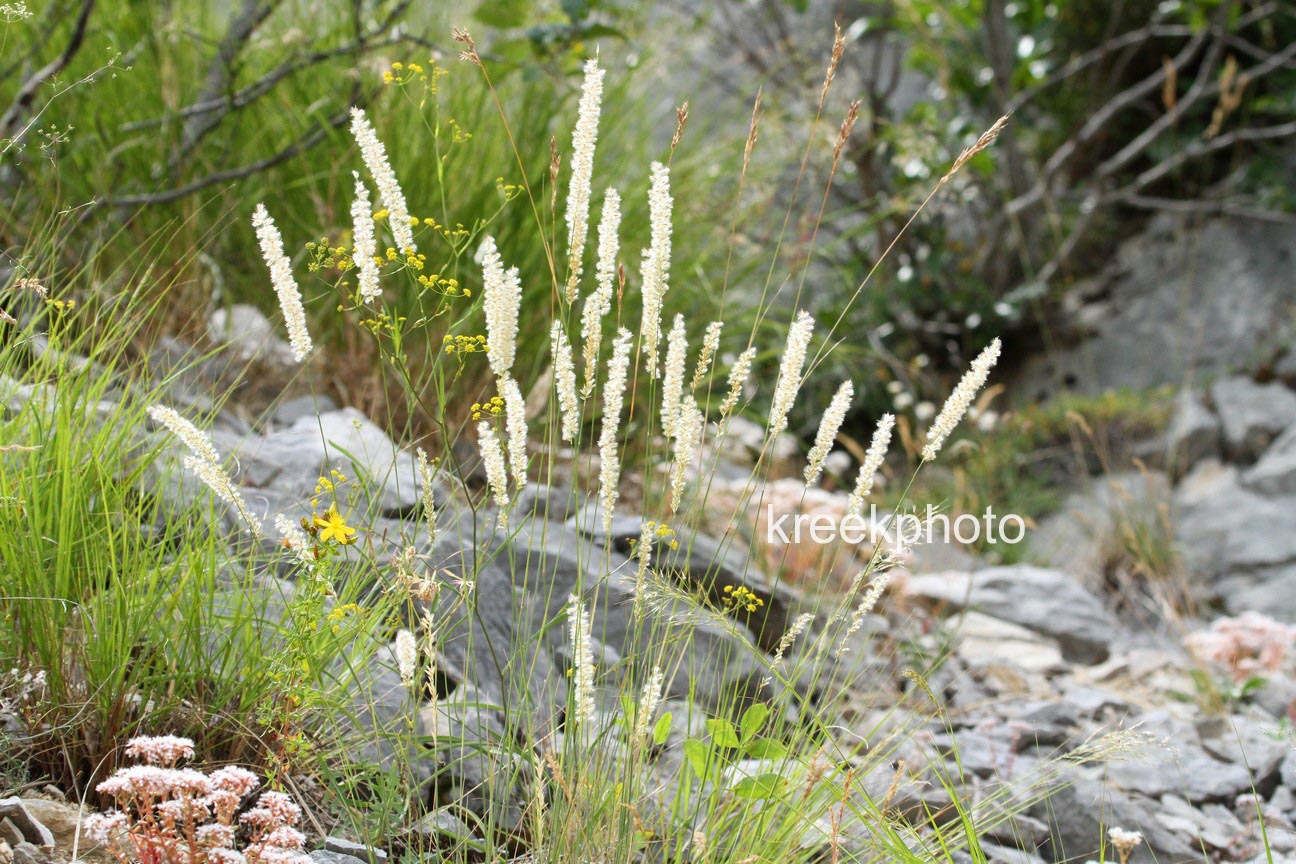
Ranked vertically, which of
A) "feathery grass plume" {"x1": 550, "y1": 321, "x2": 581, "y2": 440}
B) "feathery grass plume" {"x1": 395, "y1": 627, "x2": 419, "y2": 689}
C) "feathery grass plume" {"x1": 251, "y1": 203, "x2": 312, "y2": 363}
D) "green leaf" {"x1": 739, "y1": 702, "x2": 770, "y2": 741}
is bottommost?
"green leaf" {"x1": 739, "y1": 702, "x2": 770, "y2": 741}

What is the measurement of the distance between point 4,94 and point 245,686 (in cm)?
282

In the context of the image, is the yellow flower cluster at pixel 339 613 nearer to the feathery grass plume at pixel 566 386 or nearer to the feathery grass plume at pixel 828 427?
the feathery grass plume at pixel 566 386

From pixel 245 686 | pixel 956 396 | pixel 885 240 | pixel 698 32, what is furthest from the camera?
pixel 885 240

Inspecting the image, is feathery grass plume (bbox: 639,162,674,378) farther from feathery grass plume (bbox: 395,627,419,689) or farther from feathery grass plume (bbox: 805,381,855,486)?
feathery grass plume (bbox: 395,627,419,689)

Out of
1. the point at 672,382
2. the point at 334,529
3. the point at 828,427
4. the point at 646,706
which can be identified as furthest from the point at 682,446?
the point at 334,529

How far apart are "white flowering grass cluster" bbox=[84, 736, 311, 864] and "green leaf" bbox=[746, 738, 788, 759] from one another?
563mm

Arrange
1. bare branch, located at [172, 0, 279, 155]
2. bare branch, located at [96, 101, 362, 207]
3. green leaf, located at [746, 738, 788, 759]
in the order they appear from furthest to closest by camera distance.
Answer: bare branch, located at [172, 0, 279, 155]
bare branch, located at [96, 101, 362, 207]
green leaf, located at [746, 738, 788, 759]

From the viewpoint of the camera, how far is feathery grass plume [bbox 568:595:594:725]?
132 cm

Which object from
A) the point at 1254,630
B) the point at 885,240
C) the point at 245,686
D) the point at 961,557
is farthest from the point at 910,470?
the point at 245,686

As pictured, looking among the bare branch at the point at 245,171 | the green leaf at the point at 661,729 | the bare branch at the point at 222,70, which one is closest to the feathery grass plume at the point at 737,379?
the green leaf at the point at 661,729

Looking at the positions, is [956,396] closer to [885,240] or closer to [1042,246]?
[885,240]

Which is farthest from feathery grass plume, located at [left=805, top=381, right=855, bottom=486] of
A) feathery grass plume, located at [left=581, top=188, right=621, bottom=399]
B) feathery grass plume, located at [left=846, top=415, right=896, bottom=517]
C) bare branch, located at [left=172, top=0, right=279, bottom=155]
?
bare branch, located at [left=172, top=0, right=279, bottom=155]

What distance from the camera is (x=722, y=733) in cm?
139

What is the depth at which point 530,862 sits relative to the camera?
146 centimetres
